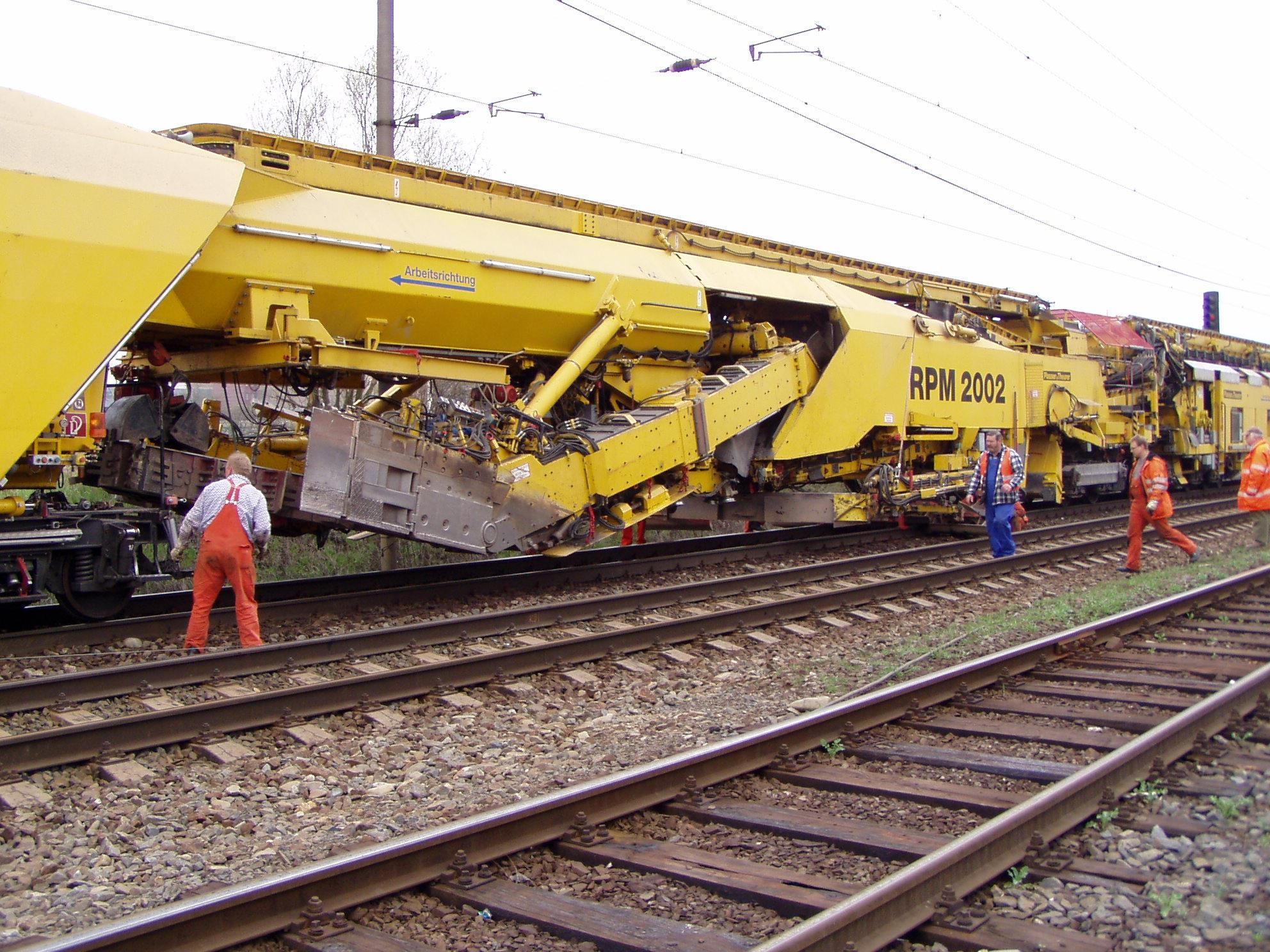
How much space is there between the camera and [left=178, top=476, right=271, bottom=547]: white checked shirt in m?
7.48

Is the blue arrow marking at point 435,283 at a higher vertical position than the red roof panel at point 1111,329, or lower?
lower

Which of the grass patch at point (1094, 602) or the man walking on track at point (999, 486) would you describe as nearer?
the grass patch at point (1094, 602)

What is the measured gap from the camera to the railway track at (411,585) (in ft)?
25.8

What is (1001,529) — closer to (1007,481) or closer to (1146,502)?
(1007,481)

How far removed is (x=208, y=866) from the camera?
14.0 ft

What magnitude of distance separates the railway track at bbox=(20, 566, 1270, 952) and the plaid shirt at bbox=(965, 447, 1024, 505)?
6.18 m

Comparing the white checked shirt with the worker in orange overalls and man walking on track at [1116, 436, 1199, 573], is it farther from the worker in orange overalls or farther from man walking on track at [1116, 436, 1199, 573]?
the worker in orange overalls

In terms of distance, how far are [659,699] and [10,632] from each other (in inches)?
182

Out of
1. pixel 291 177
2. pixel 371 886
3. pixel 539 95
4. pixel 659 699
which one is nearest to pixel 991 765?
pixel 659 699

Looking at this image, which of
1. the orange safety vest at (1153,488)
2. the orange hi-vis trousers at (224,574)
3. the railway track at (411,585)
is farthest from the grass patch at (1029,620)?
the orange hi-vis trousers at (224,574)

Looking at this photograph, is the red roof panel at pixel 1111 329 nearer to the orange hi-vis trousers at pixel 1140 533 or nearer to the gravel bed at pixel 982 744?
the orange hi-vis trousers at pixel 1140 533

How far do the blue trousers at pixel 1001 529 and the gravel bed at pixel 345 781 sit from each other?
18.8ft

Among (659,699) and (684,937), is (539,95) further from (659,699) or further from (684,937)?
(684,937)

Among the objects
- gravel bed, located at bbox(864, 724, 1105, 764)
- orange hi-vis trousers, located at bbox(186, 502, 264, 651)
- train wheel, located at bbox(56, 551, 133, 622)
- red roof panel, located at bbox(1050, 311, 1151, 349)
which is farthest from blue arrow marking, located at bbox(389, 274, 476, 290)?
red roof panel, located at bbox(1050, 311, 1151, 349)
